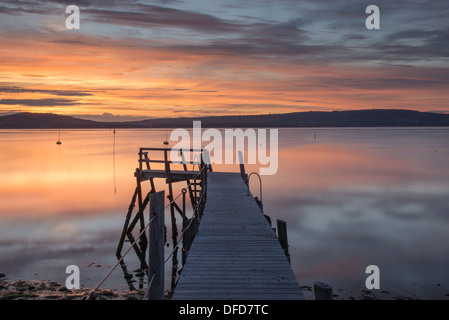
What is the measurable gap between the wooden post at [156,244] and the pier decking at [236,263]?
71cm

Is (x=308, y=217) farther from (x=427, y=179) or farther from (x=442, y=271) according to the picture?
(x=427, y=179)

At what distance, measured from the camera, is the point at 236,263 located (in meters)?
7.96

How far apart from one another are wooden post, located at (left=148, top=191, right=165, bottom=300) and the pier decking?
2.32 ft

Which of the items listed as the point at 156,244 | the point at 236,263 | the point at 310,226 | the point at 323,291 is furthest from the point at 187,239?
the point at 310,226

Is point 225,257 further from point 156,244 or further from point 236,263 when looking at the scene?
point 156,244

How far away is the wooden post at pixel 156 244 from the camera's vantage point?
18.1ft

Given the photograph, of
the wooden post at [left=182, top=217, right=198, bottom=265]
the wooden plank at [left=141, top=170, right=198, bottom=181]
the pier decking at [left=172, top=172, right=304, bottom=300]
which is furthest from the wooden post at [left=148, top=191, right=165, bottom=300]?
the wooden plank at [left=141, top=170, right=198, bottom=181]

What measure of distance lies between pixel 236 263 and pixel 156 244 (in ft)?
9.14

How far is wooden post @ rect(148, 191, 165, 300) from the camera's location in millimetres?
5512

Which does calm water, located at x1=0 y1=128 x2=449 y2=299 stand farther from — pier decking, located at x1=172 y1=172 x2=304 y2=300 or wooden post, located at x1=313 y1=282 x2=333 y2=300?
wooden post, located at x1=313 y1=282 x2=333 y2=300

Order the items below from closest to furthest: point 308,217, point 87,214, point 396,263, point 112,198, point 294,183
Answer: point 396,263 < point 308,217 < point 87,214 < point 112,198 < point 294,183
